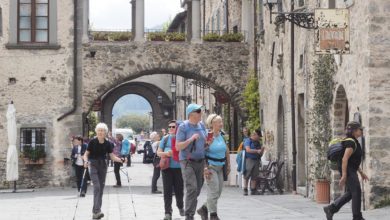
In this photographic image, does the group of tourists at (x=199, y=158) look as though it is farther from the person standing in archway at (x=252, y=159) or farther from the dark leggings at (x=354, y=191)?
the person standing in archway at (x=252, y=159)

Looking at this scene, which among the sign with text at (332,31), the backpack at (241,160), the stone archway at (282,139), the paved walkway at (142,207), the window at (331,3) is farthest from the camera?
the stone archway at (282,139)

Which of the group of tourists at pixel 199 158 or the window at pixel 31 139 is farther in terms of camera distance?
the window at pixel 31 139

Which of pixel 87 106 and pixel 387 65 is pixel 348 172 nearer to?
pixel 387 65

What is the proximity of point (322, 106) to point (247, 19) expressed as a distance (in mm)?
11613

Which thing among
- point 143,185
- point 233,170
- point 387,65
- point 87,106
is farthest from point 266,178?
point 87,106

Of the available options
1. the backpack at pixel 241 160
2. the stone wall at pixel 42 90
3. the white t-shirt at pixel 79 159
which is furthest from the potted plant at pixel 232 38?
the white t-shirt at pixel 79 159

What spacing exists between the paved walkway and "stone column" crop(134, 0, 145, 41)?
24.1 feet

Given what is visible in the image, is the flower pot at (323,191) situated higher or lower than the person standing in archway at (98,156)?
lower

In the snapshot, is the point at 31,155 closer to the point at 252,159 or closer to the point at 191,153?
the point at 252,159

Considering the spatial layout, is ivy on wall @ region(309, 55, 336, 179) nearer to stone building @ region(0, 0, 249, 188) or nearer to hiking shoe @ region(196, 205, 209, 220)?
hiking shoe @ region(196, 205, 209, 220)

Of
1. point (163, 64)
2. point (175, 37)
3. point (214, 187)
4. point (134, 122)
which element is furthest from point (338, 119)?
point (134, 122)

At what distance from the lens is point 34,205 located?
17562 millimetres

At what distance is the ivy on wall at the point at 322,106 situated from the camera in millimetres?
17703

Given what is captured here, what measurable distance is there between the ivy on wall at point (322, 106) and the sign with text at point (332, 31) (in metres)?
1.93
